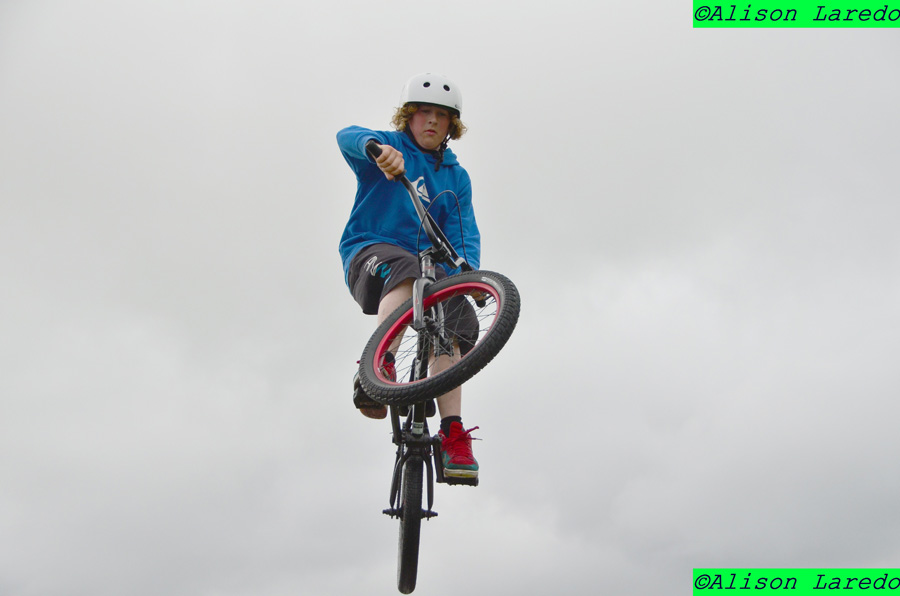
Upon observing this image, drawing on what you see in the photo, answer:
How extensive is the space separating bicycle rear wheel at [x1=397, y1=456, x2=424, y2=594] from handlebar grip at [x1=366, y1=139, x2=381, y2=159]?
1.97 meters

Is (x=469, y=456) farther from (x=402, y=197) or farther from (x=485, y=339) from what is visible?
(x=402, y=197)

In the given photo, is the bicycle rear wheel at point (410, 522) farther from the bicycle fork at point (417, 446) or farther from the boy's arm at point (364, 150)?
the boy's arm at point (364, 150)

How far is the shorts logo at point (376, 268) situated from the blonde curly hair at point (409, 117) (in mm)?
1140

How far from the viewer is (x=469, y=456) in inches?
194

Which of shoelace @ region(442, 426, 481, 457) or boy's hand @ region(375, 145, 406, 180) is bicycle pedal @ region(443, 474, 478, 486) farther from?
boy's hand @ region(375, 145, 406, 180)

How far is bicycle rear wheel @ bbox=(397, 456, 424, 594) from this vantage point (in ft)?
16.1

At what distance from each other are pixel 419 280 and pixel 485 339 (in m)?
0.90

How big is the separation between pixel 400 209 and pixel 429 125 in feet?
2.27

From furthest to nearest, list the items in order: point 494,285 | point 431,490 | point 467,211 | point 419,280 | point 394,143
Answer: point 467,211
point 394,143
point 431,490
point 419,280
point 494,285

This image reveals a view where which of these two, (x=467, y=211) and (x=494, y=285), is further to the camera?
(x=467, y=211)

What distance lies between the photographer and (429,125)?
565cm

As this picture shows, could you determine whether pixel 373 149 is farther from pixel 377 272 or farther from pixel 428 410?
pixel 428 410

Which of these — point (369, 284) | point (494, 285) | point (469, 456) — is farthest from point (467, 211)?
point (469, 456)

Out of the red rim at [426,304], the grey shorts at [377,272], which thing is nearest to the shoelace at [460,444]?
the red rim at [426,304]
